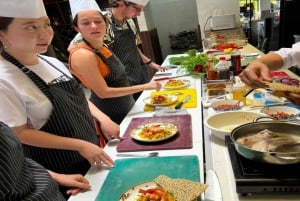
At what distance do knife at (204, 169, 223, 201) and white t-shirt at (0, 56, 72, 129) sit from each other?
71 centimetres

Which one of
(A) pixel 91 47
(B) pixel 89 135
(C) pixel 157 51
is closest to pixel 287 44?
(C) pixel 157 51

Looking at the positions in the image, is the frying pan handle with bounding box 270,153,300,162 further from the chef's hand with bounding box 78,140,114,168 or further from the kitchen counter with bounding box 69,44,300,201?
the chef's hand with bounding box 78,140,114,168

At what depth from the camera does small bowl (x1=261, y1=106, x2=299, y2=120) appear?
1295mm

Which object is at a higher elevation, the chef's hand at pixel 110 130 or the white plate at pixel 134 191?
the white plate at pixel 134 191

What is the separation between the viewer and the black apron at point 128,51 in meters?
2.64

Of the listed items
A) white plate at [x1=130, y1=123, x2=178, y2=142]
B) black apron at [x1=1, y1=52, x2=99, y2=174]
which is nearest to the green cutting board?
white plate at [x1=130, y1=123, x2=178, y2=142]

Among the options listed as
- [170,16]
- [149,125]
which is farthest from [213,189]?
[170,16]

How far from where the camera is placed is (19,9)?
3.77 feet

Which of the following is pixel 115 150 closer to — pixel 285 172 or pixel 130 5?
pixel 285 172

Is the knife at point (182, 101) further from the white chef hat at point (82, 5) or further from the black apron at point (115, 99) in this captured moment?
the white chef hat at point (82, 5)

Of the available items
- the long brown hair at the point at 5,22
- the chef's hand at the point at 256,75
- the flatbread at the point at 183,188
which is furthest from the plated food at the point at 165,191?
the long brown hair at the point at 5,22

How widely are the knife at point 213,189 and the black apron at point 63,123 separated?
0.65 meters

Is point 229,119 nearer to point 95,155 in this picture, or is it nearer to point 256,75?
point 256,75

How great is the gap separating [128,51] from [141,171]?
1811mm
